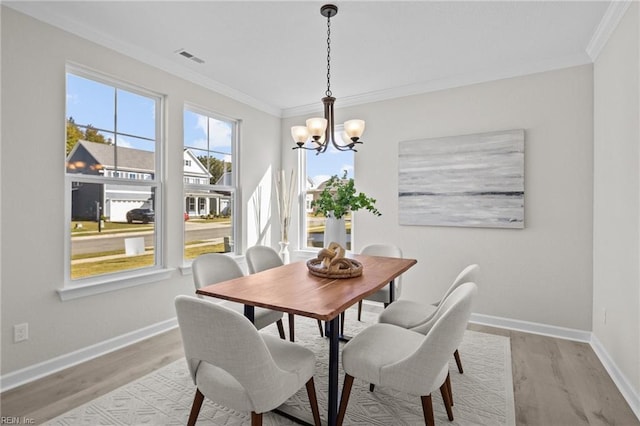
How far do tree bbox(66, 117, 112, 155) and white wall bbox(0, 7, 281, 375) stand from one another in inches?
4.5

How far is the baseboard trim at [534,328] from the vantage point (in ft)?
10.3

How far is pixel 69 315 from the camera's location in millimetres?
2619

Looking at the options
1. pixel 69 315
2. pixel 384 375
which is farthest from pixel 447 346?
pixel 69 315

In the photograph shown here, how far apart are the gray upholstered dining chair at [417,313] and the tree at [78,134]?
2760mm

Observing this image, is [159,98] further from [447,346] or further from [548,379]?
[548,379]

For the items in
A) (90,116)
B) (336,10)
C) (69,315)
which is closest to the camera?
(336,10)

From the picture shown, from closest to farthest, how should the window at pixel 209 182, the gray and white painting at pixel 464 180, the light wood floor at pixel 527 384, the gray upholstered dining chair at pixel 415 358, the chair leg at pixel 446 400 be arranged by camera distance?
the gray upholstered dining chair at pixel 415 358, the chair leg at pixel 446 400, the light wood floor at pixel 527 384, the gray and white painting at pixel 464 180, the window at pixel 209 182

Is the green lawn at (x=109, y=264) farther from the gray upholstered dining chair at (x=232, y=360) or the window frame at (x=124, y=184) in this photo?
the gray upholstered dining chair at (x=232, y=360)

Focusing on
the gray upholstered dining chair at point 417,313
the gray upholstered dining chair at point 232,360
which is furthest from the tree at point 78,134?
the gray upholstered dining chair at point 417,313

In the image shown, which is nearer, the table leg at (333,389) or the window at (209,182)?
the table leg at (333,389)

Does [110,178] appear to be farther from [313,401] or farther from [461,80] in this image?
[461,80]

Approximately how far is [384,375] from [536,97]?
124 inches

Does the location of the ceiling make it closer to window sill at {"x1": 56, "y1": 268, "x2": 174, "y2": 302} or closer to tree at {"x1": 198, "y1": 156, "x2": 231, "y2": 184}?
tree at {"x1": 198, "y1": 156, "x2": 231, "y2": 184}

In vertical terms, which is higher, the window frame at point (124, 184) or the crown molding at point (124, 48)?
the crown molding at point (124, 48)
